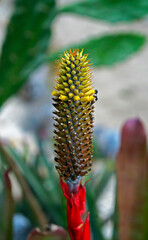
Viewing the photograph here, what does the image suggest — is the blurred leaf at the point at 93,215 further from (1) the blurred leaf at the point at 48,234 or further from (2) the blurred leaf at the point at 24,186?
(1) the blurred leaf at the point at 48,234

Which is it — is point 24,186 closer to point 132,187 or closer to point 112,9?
point 132,187

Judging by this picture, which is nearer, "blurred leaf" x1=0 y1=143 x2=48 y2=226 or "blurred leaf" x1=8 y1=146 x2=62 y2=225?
"blurred leaf" x1=0 y1=143 x2=48 y2=226

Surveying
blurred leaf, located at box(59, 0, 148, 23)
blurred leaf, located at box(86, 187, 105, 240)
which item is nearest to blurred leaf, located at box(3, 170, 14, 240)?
blurred leaf, located at box(86, 187, 105, 240)

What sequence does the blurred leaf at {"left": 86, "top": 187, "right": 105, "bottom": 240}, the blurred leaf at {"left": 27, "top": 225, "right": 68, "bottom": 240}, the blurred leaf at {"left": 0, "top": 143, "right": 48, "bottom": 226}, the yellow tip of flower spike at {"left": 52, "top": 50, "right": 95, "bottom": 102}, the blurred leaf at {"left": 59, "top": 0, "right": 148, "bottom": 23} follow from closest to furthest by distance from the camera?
the yellow tip of flower spike at {"left": 52, "top": 50, "right": 95, "bottom": 102}, the blurred leaf at {"left": 27, "top": 225, "right": 68, "bottom": 240}, the blurred leaf at {"left": 0, "top": 143, "right": 48, "bottom": 226}, the blurred leaf at {"left": 86, "top": 187, "right": 105, "bottom": 240}, the blurred leaf at {"left": 59, "top": 0, "right": 148, "bottom": 23}

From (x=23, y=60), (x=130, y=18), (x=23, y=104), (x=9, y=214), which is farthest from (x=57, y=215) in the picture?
(x=23, y=104)

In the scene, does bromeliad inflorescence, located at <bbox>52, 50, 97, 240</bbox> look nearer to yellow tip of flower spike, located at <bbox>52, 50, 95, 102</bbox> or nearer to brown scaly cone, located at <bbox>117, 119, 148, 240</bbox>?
yellow tip of flower spike, located at <bbox>52, 50, 95, 102</bbox>

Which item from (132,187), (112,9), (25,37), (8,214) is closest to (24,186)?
(8,214)

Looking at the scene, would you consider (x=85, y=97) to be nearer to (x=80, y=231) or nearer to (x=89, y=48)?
(x=80, y=231)
